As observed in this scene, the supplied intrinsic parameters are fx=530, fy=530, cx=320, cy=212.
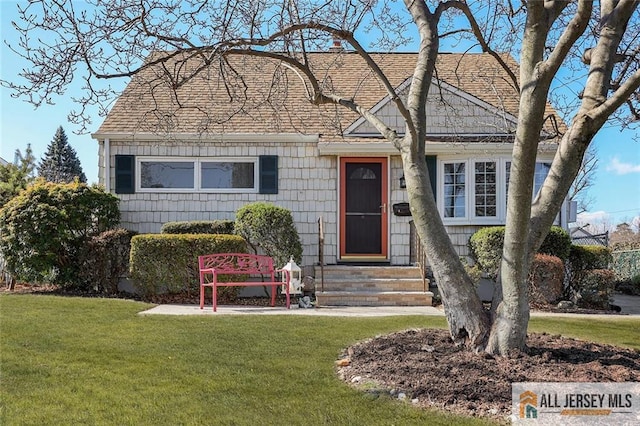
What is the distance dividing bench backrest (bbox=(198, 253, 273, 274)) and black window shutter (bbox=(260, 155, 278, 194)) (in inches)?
81.0

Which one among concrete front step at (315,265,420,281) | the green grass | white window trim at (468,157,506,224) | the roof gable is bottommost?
the green grass

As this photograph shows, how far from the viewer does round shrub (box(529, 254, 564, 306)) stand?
370 inches

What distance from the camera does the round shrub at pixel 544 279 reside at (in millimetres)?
9398

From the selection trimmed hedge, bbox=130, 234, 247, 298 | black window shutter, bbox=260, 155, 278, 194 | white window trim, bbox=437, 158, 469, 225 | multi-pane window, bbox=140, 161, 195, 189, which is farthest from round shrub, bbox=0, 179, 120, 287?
white window trim, bbox=437, 158, 469, 225

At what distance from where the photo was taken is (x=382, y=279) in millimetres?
10062

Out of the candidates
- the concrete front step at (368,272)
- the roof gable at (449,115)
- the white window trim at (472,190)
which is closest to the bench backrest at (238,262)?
the concrete front step at (368,272)

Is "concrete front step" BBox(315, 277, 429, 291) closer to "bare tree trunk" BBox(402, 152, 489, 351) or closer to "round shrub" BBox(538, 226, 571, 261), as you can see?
"round shrub" BBox(538, 226, 571, 261)

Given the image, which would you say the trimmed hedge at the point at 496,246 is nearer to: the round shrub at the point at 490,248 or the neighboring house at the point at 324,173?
the round shrub at the point at 490,248

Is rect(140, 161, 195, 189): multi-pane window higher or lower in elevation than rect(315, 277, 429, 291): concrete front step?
higher

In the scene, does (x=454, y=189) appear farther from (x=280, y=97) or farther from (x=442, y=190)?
(x=280, y=97)

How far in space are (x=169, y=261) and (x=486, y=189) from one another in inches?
261

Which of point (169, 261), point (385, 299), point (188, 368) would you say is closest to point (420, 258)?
point (385, 299)

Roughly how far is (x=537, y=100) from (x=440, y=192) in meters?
6.96

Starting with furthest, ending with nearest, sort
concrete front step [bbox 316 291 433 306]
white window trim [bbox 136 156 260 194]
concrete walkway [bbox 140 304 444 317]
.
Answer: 1. white window trim [bbox 136 156 260 194]
2. concrete front step [bbox 316 291 433 306]
3. concrete walkway [bbox 140 304 444 317]
